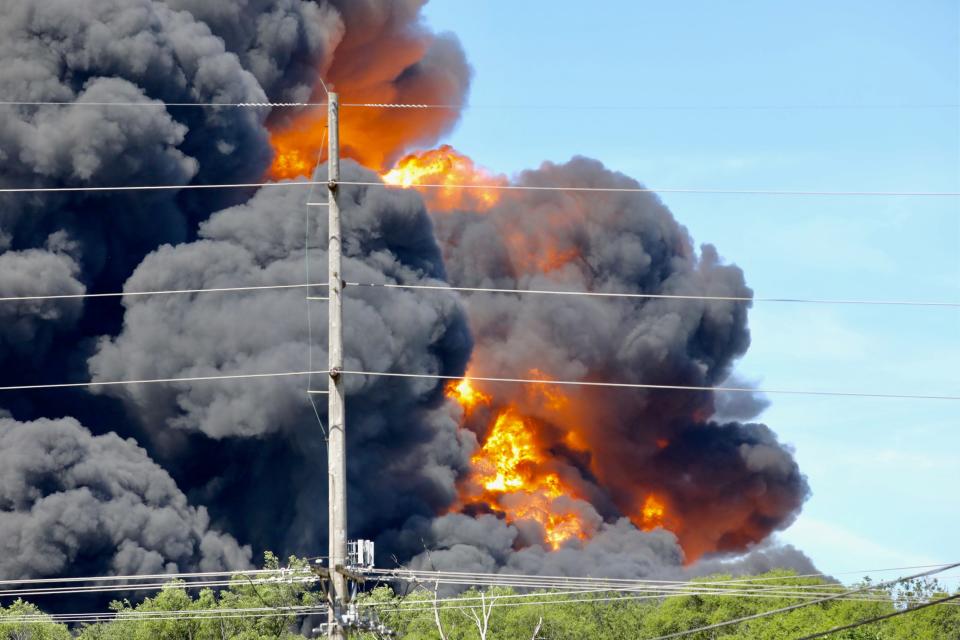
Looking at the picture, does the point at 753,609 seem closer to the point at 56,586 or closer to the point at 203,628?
the point at 203,628

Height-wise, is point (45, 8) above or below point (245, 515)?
above

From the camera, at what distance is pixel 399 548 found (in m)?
96.8

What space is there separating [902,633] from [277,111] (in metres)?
58.4

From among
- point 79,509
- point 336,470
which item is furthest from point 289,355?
point 336,470

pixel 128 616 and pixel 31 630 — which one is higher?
pixel 31 630

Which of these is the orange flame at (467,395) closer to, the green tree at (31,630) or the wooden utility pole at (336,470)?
the green tree at (31,630)

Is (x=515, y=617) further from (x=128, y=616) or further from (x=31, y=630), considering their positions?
(x=128, y=616)

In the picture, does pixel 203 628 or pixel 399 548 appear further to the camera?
pixel 399 548

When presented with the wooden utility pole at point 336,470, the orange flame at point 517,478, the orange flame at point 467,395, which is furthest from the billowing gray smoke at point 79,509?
the wooden utility pole at point 336,470

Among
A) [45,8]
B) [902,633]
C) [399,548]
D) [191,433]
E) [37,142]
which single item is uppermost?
[45,8]

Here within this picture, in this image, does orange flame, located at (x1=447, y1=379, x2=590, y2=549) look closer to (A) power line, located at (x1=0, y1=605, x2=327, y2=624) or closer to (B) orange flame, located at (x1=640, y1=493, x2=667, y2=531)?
(B) orange flame, located at (x1=640, y1=493, x2=667, y2=531)

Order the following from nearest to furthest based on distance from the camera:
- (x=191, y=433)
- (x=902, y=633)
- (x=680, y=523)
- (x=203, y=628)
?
(x=203, y=628) < (x=902, y=633) < (x=191, y=433) < (x=680, y=523)

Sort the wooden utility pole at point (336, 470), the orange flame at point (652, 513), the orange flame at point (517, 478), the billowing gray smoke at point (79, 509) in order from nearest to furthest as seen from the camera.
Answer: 1. the wooden utility pole at point (336, 470)
2. the billowing gray smoke at point (79, 509)
3. the orange flame at point (517, 478)
4. the orange flame at point (652, 513)

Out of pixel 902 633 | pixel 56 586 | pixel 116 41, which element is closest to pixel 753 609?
pixel 902 633
